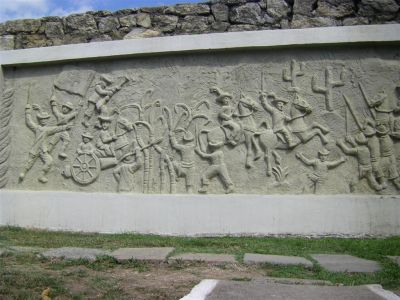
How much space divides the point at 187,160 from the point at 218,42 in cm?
184

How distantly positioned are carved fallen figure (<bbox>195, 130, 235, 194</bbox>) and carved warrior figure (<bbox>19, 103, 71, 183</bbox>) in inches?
94.6

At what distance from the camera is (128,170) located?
281 inches

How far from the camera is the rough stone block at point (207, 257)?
492 centimetres

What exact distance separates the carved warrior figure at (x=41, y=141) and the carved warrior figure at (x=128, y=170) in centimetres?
118

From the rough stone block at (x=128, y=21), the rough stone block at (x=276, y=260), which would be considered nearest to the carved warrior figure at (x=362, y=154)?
the rough stone block at (x=276, y=260)

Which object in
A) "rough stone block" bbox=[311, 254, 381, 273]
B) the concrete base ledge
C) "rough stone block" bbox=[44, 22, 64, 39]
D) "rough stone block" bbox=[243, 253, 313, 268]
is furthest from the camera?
"rough stone block" bbox=[44, 22, 64, 39]

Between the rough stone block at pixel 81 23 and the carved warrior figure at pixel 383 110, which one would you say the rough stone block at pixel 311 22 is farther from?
the rough stone block at pixel 81 23

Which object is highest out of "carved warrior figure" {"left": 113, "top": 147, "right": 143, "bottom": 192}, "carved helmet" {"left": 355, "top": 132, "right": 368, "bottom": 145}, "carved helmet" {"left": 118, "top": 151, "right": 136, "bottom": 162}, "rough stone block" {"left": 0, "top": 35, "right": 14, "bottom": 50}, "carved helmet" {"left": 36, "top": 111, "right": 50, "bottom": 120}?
"rough stone block" {"left": 0, "top": 35, "right": 14, "bottom": 50}

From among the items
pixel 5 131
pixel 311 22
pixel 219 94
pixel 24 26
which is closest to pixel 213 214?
pixel 219 94

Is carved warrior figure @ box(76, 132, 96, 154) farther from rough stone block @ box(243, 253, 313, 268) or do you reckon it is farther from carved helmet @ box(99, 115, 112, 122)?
rough stone block @ box(243, 253, 313, 268)

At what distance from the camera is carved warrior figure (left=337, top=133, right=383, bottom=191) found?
6.55m

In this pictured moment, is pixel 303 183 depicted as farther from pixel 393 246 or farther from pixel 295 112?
pixel 393 246

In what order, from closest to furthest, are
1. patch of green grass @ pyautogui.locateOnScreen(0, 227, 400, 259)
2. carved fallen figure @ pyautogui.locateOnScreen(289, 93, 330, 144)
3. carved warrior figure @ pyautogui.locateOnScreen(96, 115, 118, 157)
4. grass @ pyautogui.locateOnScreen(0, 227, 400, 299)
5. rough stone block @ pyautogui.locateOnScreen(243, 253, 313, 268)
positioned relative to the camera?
grass @ pyautogui.locateOnScreen(0, 227, 400, 299), rough stone block @ pyautogui.locateOnScreen(243, 253, 313, 268), patch of green grass @ pyautogui.locateOnScreen(0, 227, 400, 259), carved fallen figure @ pyautogui.locateOnScreen(289, 93, 330, 144), carved warrior figure @ pyautogui.locateOnScreen(96, 115, 118, 157)

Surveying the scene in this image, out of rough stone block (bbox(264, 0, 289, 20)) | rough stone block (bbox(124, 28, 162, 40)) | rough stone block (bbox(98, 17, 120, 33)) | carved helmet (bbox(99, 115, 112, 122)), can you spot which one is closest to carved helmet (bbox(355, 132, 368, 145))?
rough stone block (bbox(264, 0, 289, 20))
